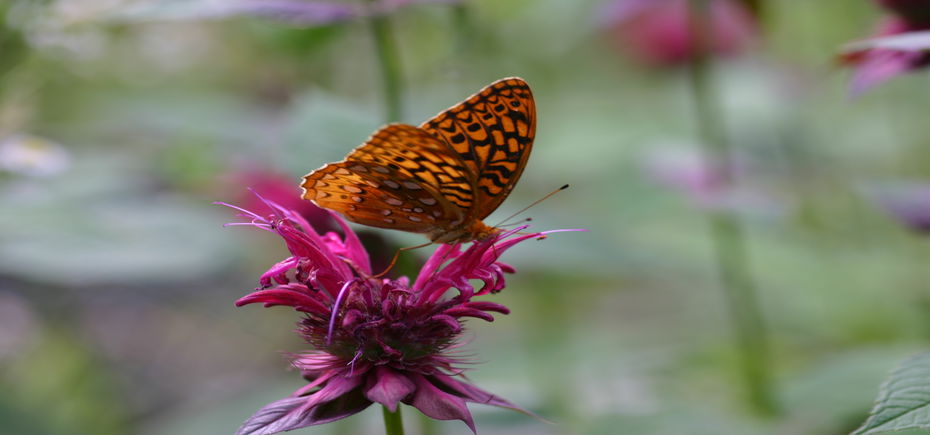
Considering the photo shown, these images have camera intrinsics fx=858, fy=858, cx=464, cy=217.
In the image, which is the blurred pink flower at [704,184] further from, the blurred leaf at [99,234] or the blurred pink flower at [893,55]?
the blurred leaf at [99,234]

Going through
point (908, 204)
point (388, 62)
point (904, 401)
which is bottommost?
point (904, 401)

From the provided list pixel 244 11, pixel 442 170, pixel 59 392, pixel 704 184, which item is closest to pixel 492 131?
pixel 442 170

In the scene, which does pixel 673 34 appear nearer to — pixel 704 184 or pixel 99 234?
pixel 704 184

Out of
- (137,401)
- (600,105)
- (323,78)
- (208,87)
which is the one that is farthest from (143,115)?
(600,105)

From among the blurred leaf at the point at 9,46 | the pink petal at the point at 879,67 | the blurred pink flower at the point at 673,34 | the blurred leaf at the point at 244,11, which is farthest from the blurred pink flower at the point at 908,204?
the blurred pink flower at the point at 673,34

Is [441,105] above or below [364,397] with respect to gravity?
above

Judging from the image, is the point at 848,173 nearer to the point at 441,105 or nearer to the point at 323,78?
the point at 441,105
